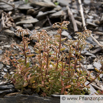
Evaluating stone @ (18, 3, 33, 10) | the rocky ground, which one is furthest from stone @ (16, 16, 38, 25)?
stone @ (18, 3, 33, 10)

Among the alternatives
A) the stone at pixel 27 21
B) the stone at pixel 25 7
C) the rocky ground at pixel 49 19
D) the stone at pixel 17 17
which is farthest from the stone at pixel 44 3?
the stone at pixel 17 17

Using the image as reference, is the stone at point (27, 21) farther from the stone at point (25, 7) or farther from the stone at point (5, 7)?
the stone at point (5, 7)

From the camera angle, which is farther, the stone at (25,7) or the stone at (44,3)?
the stone at (44,3)

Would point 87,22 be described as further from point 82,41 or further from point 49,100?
point 49,100

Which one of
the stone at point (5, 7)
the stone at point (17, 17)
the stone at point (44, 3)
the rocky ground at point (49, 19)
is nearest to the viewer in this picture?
the rocky ground at point (49, 19)

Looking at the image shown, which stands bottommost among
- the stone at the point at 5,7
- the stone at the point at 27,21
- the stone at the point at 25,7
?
the stone at the point at 27,21

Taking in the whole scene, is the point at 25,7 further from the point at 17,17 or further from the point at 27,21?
the point at 27,21

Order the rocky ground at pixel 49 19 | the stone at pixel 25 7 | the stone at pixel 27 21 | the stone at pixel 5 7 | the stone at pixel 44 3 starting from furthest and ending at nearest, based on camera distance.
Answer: the stone at pixel 44 3 → the stone at pixel 25 7 → the stone at pixel 5 7 → the stone at pixel 27 21 → the rocky ground at pixel 49 19

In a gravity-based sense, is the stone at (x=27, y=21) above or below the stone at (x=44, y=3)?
below

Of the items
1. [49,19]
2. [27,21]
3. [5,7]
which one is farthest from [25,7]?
[49,19]
